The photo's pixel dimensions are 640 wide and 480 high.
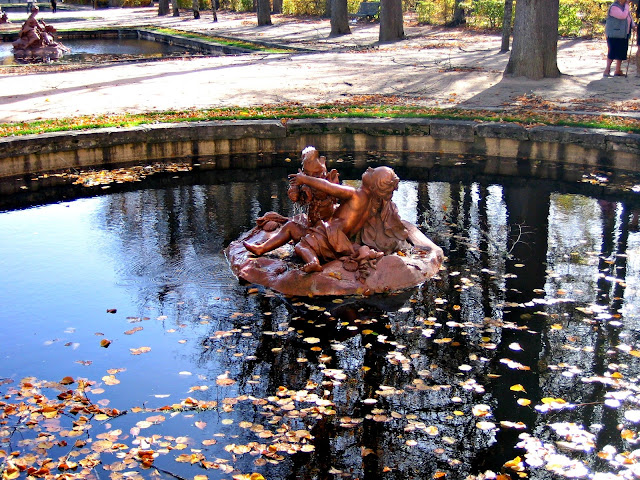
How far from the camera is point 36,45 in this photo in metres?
27.5

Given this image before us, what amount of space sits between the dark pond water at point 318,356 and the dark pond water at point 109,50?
17.2m

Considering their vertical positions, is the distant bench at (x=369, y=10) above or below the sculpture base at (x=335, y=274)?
above

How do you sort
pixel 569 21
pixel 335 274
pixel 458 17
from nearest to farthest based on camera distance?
1. pixel 335 274
2. pixel 569 21
3. pixel 458 17

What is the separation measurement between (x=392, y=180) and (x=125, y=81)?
12.0 m

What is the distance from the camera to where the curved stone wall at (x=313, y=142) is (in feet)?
37.7

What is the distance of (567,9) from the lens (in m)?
25.3

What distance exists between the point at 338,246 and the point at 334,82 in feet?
33.1

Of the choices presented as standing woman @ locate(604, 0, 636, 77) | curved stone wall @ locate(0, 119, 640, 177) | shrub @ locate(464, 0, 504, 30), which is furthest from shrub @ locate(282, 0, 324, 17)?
curved stone wall @ locate(0, 119, 640, 177)

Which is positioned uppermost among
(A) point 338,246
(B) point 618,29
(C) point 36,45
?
(B) point 618,29

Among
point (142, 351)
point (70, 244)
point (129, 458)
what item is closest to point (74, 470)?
point (129, 458)

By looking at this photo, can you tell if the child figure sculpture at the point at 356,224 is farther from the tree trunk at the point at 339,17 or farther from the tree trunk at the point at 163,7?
the tree trunk at the point at 163,7

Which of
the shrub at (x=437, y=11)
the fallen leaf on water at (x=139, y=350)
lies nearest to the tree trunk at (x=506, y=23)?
the shrub at (x=437, y=11)

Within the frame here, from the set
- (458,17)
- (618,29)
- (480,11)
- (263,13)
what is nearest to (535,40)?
(618,29)

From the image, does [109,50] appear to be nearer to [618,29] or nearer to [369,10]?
[369,10]
